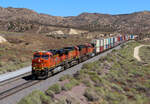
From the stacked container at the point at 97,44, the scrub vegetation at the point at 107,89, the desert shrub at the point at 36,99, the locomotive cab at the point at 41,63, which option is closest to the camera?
the desert shrub at the point at 36,99

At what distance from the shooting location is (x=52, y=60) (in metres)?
23.7

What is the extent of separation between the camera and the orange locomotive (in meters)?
22.5

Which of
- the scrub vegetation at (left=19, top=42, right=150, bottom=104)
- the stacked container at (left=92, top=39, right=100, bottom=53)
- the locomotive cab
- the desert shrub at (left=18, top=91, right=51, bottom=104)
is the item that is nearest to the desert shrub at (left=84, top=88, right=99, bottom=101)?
the scrub vegetation at (left=19, top=42, right=150, bottom=104)

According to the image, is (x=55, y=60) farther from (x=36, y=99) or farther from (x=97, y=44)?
(x=97, y=44)

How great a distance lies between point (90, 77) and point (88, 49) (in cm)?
1821

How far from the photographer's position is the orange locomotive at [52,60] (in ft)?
73.8

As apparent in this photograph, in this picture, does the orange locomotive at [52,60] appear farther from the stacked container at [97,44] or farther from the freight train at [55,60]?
the stacked container at [97,44]

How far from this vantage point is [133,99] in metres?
18.0

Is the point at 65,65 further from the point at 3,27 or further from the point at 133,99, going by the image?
the point at 3,27

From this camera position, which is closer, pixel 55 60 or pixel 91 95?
pixel 91 95

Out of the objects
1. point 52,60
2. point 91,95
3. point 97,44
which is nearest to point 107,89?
point 91,95

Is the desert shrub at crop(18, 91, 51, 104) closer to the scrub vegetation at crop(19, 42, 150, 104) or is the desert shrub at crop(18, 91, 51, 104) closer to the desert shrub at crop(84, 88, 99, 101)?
the scrub vegetation at crop(19, 42, 150, 104)

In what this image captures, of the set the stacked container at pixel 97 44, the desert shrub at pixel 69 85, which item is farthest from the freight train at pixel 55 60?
the stacked container at pixel 97 44

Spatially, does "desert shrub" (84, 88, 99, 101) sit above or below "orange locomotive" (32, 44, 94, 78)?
below
